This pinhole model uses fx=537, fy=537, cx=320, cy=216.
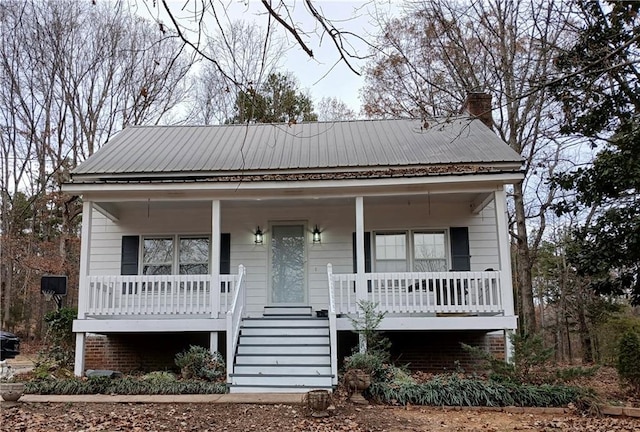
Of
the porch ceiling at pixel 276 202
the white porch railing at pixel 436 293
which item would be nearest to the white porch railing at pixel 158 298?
the porch ceiling at pixel 276 202

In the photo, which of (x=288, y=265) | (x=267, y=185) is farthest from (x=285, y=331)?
(x=267, y=185)

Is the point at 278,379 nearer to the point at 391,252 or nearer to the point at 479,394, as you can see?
the point at 479,394

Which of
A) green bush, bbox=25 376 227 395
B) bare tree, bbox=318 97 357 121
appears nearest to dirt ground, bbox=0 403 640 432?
green bush, bbox=25 376 227 395

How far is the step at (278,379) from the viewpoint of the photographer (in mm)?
8188

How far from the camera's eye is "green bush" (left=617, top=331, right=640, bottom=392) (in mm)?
7699

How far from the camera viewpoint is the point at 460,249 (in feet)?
37.0

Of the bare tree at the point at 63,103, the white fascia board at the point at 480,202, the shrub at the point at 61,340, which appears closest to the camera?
the shrub at the point at 61,340

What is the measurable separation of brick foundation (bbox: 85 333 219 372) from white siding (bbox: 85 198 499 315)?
143 centimetres

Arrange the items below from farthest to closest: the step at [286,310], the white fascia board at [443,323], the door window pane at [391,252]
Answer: the door window pane at [391,252] < the step at [286,310] < the white fascia board at [443,323]

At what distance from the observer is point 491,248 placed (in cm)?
1132

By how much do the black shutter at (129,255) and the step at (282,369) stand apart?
4219 mm

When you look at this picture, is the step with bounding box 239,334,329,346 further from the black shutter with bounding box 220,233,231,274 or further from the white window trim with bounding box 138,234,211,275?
the white window trim with bounding box 138,234,211,275

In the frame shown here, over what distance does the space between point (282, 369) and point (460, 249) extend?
4.82 metres

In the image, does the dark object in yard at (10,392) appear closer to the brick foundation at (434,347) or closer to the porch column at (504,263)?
the brick foundation at (434,347)
